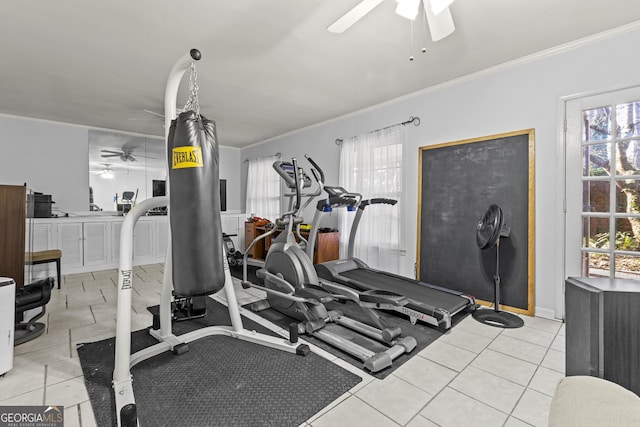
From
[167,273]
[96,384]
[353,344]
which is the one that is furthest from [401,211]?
[96,384]

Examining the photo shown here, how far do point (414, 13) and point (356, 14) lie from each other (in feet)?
1.14

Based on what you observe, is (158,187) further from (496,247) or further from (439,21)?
(496,247)

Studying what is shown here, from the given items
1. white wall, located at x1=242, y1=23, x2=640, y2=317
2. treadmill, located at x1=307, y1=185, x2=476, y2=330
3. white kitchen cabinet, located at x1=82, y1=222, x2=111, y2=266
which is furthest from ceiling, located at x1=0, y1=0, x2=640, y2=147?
white kitchen cabinet, located at x1=82, y1=222, x2=111, y2=266

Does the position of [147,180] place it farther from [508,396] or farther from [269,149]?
[508,396]

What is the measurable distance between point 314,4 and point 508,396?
9.58 feet

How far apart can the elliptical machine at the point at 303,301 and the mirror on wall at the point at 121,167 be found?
391cm

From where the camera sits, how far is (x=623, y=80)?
2.55 metres

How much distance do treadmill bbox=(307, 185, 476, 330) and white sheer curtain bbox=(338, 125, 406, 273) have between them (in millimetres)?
630

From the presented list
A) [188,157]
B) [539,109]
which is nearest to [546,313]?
[539,109]

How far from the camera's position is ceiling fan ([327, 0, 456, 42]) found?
1737 millimetres

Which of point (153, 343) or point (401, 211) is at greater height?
point (401, 211)

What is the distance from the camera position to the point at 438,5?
1.74 m

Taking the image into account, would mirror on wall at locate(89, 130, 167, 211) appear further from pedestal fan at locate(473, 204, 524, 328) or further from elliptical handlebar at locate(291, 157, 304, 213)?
pedestal fan at locate(473, 204, 524, 328)

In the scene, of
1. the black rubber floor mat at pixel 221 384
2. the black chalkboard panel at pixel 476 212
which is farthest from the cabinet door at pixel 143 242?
the black chalkboard panel at pixel 476 212
